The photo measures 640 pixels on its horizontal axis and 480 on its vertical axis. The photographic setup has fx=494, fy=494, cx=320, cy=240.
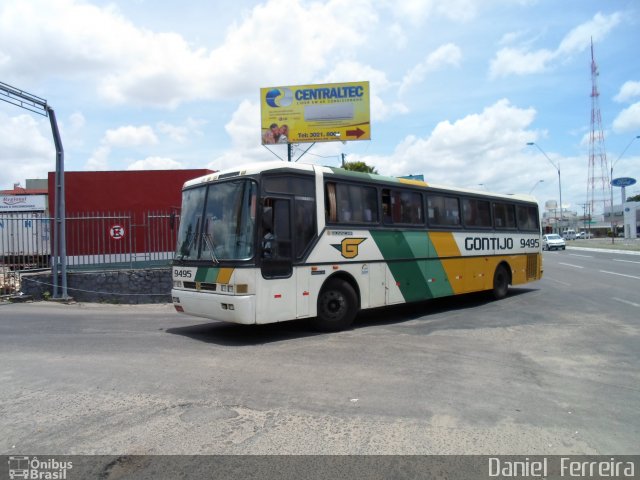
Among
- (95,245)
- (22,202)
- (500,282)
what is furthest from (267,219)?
(22,202)

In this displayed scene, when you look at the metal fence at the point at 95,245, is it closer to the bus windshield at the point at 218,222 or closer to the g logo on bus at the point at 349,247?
the bus windshield at the point at 218,222

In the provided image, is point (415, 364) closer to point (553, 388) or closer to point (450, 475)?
point (553, 388)

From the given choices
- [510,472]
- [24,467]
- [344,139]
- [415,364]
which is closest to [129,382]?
[24,467]

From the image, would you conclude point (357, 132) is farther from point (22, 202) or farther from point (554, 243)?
point (554, 243)

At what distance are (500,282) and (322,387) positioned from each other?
995cm

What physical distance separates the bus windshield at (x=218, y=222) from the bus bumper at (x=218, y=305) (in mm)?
617

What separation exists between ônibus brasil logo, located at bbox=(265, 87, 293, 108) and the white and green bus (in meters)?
16.2

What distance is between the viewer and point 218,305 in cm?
795

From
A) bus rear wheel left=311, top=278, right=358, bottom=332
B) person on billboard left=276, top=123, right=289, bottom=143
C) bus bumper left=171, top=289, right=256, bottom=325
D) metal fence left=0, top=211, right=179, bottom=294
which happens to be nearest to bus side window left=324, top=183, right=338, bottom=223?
bus rear wheel left=311, top=278, right=358, bottom=332

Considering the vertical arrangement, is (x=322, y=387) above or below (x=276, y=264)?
below

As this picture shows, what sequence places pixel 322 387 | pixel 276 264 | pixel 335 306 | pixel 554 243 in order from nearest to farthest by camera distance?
1. pixel 322 387
2. pixel 276 264
3. pixel 335 306
4. pixel 554 243

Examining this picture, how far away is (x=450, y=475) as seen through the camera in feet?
11.7

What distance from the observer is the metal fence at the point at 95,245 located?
13.6 meters

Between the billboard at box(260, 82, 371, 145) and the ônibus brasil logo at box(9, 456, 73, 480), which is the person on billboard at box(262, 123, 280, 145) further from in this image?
the ônibus brasil logo at box(9, 456, 73, 480)
